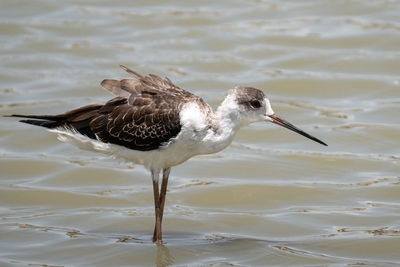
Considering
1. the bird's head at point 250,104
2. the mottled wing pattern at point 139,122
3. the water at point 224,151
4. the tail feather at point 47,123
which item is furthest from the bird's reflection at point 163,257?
the tail feather at point 47,123

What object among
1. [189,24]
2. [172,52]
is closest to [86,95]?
[172,52]

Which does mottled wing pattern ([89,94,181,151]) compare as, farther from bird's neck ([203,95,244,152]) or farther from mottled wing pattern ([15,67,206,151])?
bird's neck ([203,95,244,152])

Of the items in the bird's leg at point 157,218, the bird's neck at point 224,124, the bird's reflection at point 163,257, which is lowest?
the bird's reflection at point 163,257

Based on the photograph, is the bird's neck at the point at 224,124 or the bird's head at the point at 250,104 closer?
the bird's neck at the point at 224,124

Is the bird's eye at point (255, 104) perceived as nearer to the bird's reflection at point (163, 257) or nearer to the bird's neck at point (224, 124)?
the bird's neck at point (224, 124)

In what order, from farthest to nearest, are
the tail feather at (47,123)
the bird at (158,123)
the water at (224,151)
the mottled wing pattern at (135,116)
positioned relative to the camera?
the tail feather at (47,123)
the water at (224,151)
the mottled wing pattern at (135,116)
the bird at (158,123)

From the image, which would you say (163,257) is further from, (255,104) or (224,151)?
(224,151)

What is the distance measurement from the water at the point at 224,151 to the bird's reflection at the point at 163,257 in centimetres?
2

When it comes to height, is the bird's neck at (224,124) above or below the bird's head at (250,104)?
below

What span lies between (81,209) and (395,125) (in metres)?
5.05

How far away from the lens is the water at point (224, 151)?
866 centimetres

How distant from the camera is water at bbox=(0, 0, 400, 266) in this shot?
8.66 meters

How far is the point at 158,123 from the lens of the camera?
833cm

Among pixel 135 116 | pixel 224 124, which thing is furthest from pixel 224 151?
pixel 224 124
